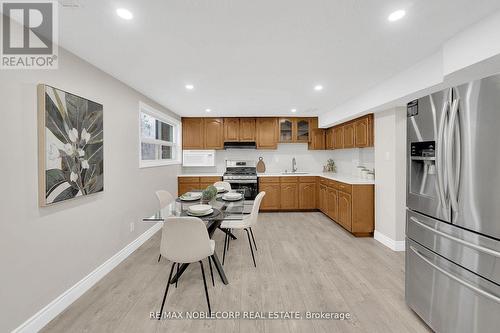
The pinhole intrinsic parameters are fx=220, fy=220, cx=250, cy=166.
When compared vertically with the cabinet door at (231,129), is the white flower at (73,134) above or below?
below

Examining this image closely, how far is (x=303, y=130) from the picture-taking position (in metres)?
5.61

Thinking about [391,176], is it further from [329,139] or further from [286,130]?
[286,130]

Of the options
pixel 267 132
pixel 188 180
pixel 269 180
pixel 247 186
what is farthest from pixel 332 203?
pixel 188 180

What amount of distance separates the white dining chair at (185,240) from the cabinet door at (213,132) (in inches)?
152

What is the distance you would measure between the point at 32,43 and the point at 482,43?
3518mm

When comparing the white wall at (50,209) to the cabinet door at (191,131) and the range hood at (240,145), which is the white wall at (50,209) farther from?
the range hood at (240,145)

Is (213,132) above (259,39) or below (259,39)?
below

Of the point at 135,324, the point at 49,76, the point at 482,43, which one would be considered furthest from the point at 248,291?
the point at 482,43

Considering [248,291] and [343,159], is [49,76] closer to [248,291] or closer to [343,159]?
[248,291]

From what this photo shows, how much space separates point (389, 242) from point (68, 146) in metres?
4.22

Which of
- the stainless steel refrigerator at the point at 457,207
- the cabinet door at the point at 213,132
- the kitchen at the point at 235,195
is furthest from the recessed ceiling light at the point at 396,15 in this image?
the cabinet door at the point at 213,132

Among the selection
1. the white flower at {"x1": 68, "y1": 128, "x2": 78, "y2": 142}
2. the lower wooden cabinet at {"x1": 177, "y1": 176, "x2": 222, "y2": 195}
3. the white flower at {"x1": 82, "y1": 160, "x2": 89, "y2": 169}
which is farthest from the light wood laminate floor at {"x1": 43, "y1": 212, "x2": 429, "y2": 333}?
the lower wooden cabinet at {"x1": 177, "y1": 176, "x2": 222, "y2": 195}

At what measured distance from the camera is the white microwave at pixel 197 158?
5.54 metres

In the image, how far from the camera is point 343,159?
536 centimetres
